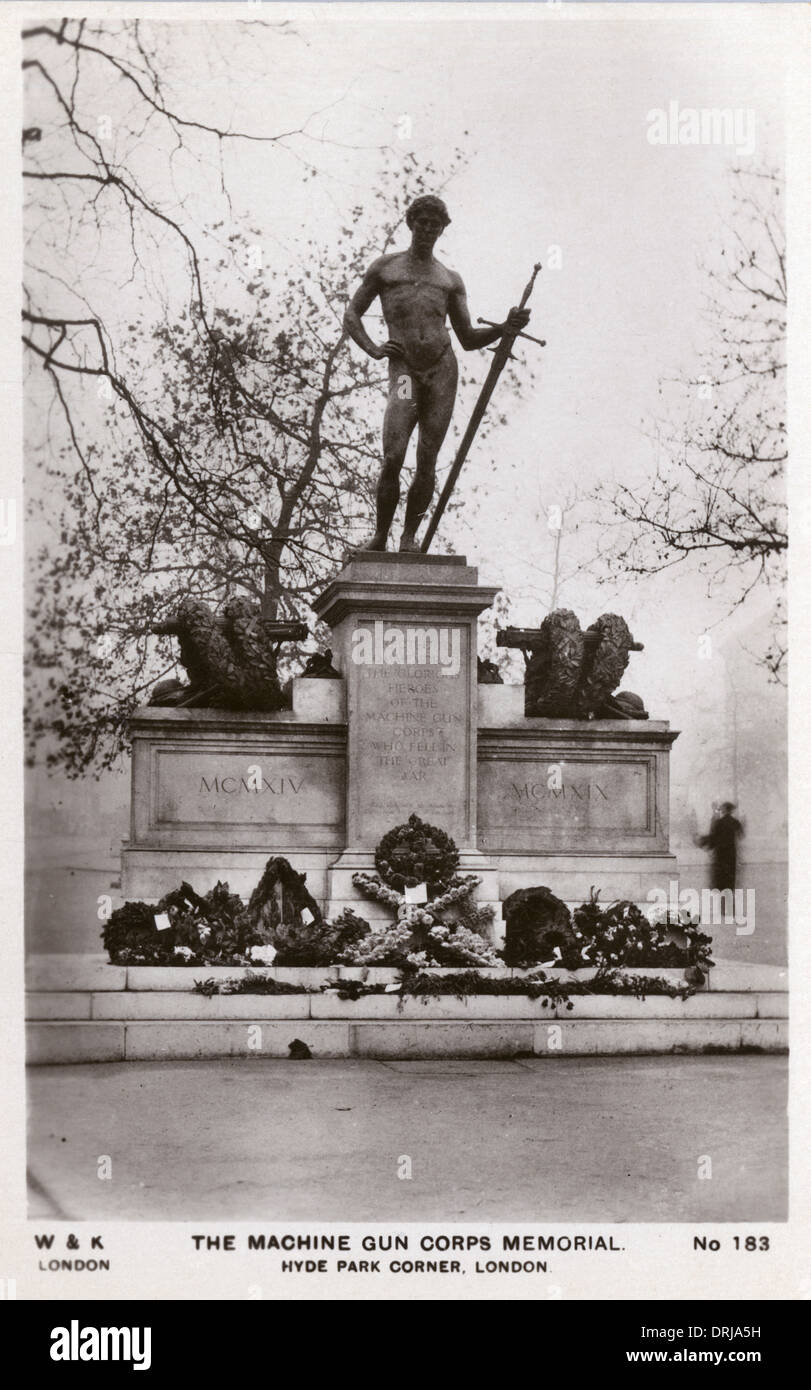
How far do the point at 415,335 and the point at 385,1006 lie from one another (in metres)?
5.55

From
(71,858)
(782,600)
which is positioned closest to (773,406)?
(782,600)

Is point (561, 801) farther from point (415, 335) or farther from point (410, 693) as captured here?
point (415, 335)

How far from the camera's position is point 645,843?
50.1ft

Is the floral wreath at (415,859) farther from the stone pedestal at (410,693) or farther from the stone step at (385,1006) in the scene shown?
the stone step at (385,1006)

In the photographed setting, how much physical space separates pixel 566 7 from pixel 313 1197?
6.93m

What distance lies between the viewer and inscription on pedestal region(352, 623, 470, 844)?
1441cm

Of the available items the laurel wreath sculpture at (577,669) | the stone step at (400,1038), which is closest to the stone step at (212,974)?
the stone step at (400,1038)

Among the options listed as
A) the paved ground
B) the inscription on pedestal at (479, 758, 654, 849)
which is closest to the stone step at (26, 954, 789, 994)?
the paved ground

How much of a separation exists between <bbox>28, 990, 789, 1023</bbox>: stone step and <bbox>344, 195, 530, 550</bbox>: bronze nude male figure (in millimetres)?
4355

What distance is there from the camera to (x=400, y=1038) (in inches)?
462

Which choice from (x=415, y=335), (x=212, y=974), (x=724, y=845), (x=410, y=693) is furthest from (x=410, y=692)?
(x=724, y=845)

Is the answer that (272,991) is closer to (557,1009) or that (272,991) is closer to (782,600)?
(557,1009)

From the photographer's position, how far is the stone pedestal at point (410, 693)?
47.3 ft

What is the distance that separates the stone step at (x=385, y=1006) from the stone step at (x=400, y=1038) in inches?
4.5
